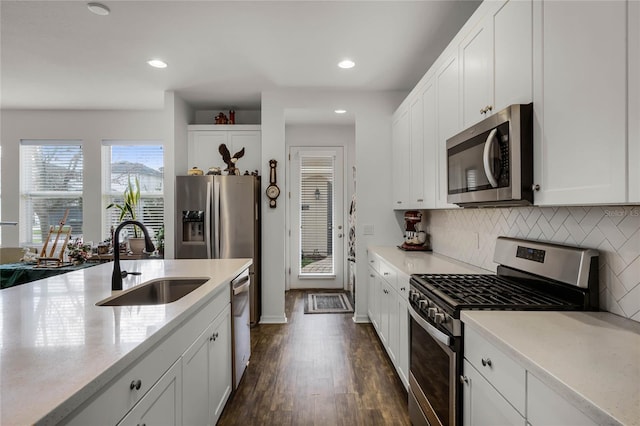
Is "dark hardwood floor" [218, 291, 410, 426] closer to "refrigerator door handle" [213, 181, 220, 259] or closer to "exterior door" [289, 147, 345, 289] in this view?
"refrigerator door handle" [213, 181, 220, 259]

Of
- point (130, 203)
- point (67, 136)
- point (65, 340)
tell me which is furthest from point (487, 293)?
point (67, 136)

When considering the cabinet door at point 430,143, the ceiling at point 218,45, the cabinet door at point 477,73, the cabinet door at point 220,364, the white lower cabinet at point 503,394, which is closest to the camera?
the white lower cabinet at point 503,394

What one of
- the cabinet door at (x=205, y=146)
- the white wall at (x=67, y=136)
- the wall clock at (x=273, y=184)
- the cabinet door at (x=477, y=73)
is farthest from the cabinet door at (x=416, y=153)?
the white wall at (x=67, y=136)

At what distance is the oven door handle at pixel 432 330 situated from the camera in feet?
4.71

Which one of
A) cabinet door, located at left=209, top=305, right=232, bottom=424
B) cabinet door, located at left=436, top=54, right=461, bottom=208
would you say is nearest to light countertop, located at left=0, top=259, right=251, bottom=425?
cabinet door, located at left=209, top=305, right=232, bottom=424

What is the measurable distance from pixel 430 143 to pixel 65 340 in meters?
2.45

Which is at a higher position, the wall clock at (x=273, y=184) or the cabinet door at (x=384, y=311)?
the wall clock at (x=273, y=184)

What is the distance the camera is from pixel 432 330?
156 cm

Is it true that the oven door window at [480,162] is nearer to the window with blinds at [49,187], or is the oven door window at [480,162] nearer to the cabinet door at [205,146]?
the cabinet door at [205,146]

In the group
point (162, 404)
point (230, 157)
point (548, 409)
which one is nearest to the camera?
point (548, 409)

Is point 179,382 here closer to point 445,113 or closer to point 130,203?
point 445,113

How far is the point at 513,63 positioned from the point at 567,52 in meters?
0.34

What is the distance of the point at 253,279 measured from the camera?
12.9 feet

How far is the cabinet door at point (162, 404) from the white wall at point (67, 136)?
4.47 m
